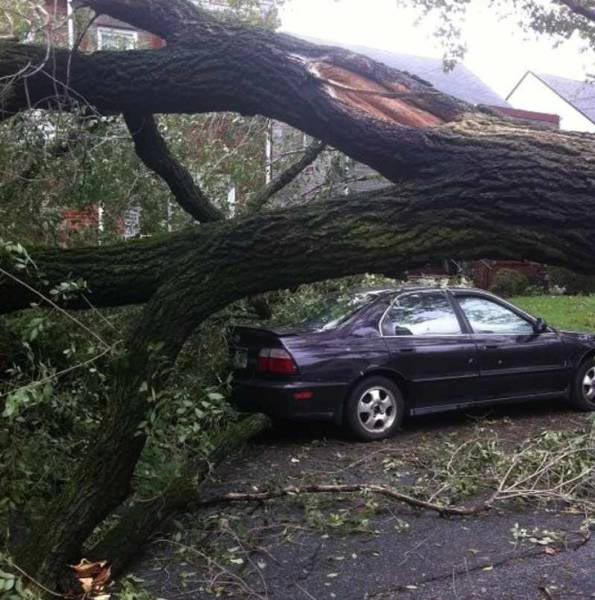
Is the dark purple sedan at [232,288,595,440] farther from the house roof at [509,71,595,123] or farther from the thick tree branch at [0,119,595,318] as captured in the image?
the house roof at [509,71,595,123]

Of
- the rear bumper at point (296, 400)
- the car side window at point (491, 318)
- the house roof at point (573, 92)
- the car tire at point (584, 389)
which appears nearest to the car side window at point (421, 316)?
the car side window at point (491, 318)

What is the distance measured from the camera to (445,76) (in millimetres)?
30531

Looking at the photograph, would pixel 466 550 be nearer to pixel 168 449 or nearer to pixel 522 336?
pixel 168 449

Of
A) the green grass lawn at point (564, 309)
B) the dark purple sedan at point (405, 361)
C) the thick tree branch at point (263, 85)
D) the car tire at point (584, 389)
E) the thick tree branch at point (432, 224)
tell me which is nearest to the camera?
the thick tree branch at point (432, 224)

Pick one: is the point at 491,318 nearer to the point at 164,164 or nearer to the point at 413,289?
the point at 413,289

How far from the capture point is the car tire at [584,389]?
828 centimetres

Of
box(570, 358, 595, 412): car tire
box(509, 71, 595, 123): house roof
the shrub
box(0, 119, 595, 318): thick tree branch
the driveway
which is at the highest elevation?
box(509, 71, 595, 123): house roof

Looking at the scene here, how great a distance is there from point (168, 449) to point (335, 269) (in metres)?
1.55

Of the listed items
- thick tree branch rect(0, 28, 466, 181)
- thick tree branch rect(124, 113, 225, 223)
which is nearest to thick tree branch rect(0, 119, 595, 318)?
thick tree branch rect(0, 28, 466, 181)

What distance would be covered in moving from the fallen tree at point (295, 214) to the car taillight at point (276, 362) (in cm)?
271

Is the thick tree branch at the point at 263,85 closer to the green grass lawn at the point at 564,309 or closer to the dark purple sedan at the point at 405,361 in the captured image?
the dark purple sedan at the point at 405,361

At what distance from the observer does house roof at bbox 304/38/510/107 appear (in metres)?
28.7

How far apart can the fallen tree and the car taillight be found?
271 centimetres

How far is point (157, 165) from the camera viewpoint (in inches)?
241
